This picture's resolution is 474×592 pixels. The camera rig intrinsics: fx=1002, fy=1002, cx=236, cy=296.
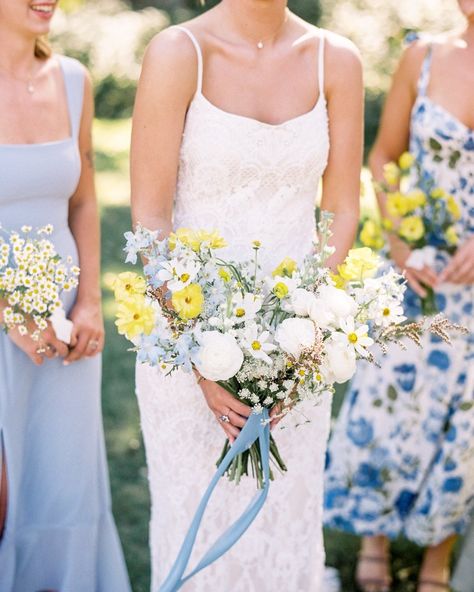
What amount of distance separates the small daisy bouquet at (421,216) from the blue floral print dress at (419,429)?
0.18 feet

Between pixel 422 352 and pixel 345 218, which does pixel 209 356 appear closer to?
pixel 345 218

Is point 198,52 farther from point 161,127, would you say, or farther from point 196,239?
point 196,239

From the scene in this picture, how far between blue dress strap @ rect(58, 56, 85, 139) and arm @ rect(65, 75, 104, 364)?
0.12 ft

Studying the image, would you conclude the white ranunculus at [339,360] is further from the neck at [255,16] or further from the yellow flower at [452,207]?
the yellow flower at [452,207]

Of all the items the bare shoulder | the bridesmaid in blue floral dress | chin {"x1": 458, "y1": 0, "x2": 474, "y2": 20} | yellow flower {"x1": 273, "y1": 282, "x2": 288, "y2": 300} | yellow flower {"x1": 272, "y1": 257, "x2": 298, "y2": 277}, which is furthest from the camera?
the bridesmaid in blue floral dress

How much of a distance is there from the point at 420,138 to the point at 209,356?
1.85 metres

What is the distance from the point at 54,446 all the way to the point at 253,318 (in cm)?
132

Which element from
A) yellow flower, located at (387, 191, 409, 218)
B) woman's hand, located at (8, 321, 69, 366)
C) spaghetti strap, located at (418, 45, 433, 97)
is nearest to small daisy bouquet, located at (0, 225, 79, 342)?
woman's hand, located at (8, 321, 69, 366)

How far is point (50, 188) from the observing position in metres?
3.36

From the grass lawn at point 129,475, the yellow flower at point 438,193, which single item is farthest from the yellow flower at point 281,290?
the yellow flower at point 438,193

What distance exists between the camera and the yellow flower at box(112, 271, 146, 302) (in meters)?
2.53

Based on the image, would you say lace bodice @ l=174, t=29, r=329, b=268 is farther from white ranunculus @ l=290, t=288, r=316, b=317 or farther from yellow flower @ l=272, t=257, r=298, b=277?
white ranunculus @ l=290, t=288, r=316, b=317

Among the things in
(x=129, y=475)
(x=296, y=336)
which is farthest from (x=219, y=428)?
(x=129, y=475)

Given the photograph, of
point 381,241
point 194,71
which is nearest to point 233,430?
point 194,71
